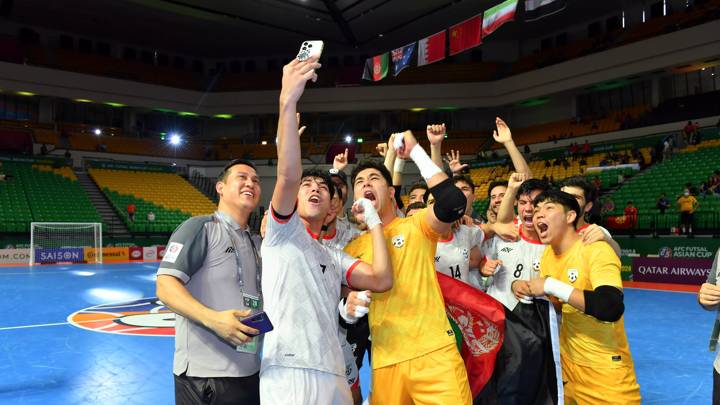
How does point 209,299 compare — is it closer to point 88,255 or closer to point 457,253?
point 457,253

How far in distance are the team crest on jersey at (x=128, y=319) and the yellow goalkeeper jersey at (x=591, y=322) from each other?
25.7 ft

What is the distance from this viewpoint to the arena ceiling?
32.9 m

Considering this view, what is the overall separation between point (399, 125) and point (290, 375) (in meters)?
43.2

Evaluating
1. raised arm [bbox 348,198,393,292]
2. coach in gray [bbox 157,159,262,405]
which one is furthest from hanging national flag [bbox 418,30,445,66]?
coach in gray [bbox 157,159,262,405]

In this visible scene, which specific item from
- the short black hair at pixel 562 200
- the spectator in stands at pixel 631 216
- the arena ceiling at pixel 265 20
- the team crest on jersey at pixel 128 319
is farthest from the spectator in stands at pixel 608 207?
the short black hair at pixel 562 200

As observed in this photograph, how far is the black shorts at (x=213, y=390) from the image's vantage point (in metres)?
3.16

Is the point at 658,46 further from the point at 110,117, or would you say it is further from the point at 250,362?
the point at 110,117

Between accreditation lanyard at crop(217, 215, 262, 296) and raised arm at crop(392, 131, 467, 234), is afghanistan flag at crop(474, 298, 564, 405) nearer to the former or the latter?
raised arm at crop(392, 131, 467, 234)

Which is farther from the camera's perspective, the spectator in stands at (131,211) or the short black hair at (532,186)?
the spectator in stands at (131,211)

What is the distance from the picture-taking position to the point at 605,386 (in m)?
3.88

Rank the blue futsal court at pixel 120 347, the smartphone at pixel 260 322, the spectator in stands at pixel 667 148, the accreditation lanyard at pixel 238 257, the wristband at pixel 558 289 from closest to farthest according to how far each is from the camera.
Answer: the smartphone at pixel 260 322 → the accreditation lanyard at pixel 238 257 → the wristband at pixel 558 289 → the blue futsal court at pixel 120 347 → the spectator in stands at pixel 667 148

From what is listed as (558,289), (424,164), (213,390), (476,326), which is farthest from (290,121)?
(476,326)

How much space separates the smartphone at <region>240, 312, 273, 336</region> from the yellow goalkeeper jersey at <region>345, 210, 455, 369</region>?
1.12 m

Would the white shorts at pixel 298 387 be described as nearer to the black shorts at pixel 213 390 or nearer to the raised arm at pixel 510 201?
the black shorts at pixel 213 390
